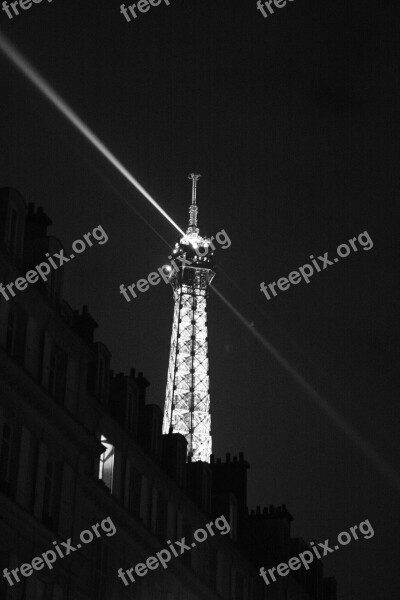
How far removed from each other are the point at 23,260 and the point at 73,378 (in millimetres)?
3732

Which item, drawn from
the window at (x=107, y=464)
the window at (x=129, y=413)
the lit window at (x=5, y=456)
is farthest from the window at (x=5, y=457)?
the window at (x=129, y=413)

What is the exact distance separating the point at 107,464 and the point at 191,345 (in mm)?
88114

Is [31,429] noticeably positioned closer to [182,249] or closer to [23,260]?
[23,260]

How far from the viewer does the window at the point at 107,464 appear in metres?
37.9

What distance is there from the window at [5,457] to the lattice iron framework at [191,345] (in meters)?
83.3

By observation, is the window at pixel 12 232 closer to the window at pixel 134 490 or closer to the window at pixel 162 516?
the window at pixel 134 490

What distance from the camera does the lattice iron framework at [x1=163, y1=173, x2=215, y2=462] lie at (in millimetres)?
118312

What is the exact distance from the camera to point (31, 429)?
32.9 m

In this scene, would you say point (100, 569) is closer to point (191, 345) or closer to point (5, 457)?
point (5, 457)

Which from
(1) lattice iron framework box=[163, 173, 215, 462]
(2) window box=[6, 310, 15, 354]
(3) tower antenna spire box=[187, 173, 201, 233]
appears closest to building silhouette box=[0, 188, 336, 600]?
(2) window box=[6, 310, 15, 354]

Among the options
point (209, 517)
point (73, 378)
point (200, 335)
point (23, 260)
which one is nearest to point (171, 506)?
point (209, 517)

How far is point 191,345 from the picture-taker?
126 metres

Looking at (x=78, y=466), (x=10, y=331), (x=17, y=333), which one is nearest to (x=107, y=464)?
(x=78, y=466)

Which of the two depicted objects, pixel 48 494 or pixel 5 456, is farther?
pixel 48 494
